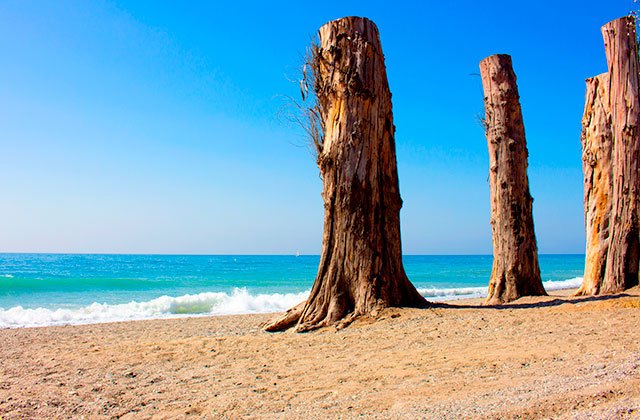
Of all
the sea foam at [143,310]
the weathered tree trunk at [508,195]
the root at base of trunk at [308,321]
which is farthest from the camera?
the sea foam at [143,310]

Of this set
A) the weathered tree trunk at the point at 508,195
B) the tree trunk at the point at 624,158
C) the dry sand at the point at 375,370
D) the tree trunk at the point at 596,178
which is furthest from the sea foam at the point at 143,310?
the tree trunk at the point at 624,158

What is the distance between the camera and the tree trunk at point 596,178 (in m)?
10.2

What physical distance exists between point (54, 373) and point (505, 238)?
8.05 m

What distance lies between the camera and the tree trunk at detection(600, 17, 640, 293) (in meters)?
9.81

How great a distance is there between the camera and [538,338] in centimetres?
571

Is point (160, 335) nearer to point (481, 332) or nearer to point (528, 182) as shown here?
point (481, 332)

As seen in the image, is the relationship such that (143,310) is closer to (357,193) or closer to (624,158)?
(357,193)

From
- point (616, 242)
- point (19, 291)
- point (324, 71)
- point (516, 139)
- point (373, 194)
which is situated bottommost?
point (19, 291)

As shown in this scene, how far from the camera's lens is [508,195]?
33.5 ft

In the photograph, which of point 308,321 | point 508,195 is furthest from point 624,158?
point 308,321

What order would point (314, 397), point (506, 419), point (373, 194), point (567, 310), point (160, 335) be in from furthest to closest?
point (160, 335)
point (373, 194)
point (567, 310)
point (314, 397)
point (506, 419)

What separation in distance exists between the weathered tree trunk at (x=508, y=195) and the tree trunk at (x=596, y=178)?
110 centimetres

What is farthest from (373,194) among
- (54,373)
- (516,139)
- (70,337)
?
(70,337)

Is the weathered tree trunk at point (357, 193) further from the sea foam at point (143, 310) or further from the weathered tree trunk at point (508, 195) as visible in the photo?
the sea foam at point (143, 310)
